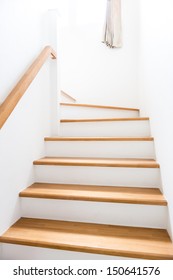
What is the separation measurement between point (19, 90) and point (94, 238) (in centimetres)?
108

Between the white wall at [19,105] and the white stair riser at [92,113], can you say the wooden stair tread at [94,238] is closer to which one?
the white wall at [19,105]

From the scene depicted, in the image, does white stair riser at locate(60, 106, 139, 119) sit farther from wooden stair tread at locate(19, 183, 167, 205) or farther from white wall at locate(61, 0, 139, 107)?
wooden stair tread at locate(19, 183, 167, 205)

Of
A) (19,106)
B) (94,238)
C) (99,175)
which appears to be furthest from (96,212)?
(19,106)

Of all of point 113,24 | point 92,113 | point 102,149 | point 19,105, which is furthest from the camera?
point 113,24

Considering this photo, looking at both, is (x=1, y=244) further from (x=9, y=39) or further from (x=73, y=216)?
(x=9, y=39)

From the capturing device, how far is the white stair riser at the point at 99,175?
61.1 inches

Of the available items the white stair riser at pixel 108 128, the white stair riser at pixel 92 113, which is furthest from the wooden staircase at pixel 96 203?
the white stair riser at pixel 92 113

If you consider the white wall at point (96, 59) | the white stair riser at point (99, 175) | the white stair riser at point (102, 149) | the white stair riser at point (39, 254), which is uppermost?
the white wall at point (96, 59)

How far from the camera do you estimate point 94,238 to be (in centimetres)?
121

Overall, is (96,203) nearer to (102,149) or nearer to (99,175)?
(99,175)

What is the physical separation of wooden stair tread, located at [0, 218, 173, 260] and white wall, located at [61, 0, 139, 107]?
2414mm

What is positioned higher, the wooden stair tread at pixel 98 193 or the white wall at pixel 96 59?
the white wall at pixel 96 59

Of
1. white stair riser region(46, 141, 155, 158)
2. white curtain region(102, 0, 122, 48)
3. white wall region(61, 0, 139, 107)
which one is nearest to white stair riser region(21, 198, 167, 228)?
white stair riser region(46, 141, 155, 158)

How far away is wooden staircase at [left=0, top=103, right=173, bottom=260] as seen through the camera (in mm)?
1168
